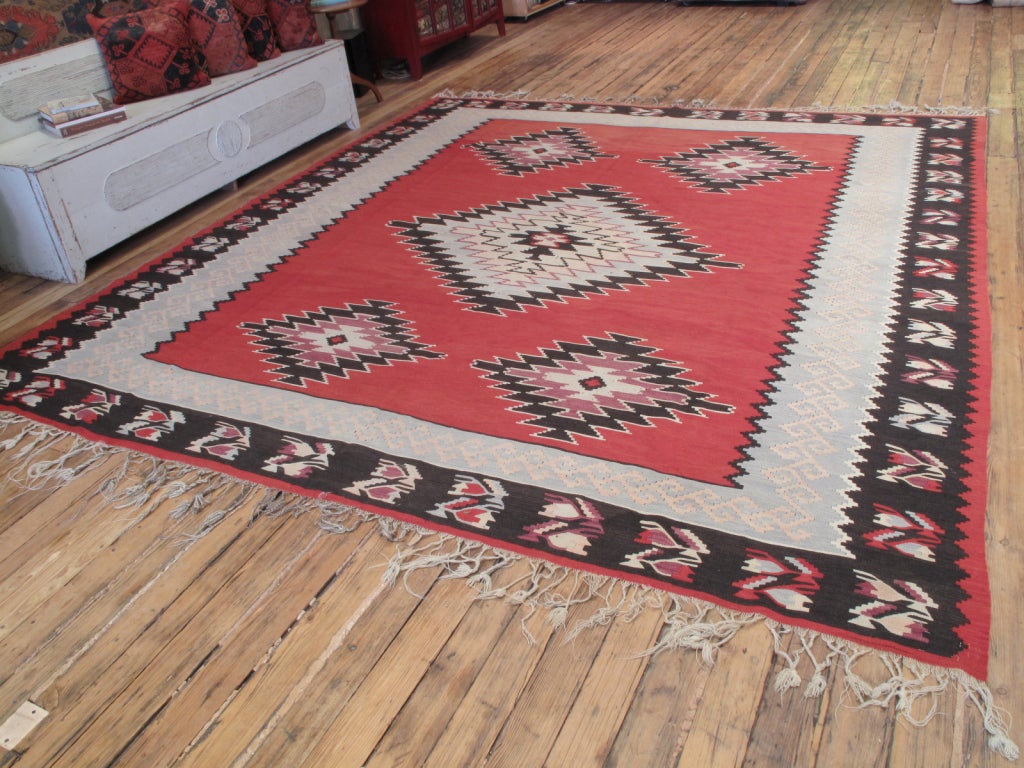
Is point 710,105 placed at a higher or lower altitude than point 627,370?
higher

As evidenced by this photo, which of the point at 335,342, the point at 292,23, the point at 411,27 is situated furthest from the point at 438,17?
the point at 335,342

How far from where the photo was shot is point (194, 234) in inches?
129

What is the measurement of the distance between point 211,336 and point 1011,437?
2120 millimetres

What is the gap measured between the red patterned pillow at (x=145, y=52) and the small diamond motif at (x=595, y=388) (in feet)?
6.93

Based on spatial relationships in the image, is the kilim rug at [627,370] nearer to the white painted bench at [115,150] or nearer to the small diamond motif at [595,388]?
the small diamond motif at [595,388]

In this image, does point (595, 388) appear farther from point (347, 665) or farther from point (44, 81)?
point (44, 81)

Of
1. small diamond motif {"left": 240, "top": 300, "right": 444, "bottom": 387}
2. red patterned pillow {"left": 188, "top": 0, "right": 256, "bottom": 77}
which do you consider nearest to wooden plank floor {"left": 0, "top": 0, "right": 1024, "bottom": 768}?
small diamond motif {"left": 240, "top": 300, "right": 444, "bottom": 387}

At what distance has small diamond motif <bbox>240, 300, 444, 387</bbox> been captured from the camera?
7.68 ft

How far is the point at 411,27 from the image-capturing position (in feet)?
15.7

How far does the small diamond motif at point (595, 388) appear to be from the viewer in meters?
2.04

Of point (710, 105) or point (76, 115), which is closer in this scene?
point (76, 115)

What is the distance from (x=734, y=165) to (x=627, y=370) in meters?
1.56

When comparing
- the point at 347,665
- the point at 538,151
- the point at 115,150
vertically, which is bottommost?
the point at 347,665

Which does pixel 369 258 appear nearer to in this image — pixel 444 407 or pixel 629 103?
pixel 444 407
